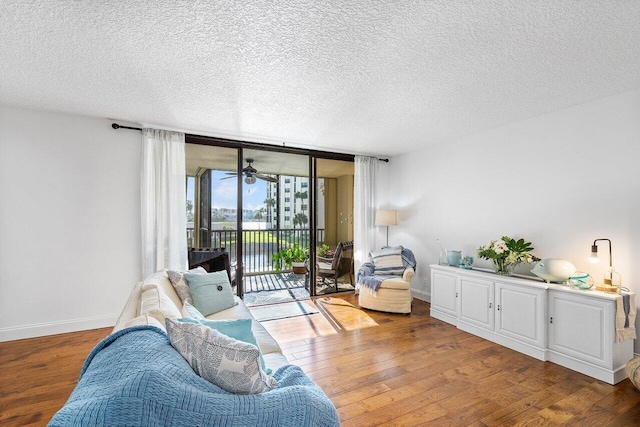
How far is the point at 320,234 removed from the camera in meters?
5.30

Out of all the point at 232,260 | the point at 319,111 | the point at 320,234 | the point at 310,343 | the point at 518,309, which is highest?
the point at 319,111

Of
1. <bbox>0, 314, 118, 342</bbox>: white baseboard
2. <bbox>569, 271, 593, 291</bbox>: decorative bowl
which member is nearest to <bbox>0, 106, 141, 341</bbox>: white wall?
<bbox>0, 314, 118, 342</bbox>: white baseboard

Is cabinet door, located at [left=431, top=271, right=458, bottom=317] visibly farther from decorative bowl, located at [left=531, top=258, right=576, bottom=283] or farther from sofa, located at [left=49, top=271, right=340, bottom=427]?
sofa, located at [left=49, top=271, right=340, bottom=427]

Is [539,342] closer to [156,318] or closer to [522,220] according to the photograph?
[522,220]

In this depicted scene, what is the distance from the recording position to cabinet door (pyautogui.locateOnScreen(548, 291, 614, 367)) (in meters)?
2.48

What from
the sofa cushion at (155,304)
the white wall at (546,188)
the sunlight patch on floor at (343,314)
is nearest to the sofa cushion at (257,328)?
the sofa cushion at (155,304)

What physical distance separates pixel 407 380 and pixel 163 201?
348 centimetres

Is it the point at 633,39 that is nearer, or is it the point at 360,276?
the point at 633,39

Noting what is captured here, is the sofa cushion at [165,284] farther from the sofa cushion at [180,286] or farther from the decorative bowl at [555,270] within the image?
the decorative bowl at [555,270]

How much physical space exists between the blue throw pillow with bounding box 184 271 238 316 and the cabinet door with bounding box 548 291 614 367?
3094 mm

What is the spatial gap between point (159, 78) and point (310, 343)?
2935mm

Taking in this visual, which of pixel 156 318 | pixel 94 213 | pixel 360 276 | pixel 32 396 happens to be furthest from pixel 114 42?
pixel 360 276

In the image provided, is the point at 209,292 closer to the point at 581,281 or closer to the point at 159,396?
the point at 159,396

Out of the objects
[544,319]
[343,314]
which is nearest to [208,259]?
[343,314]
